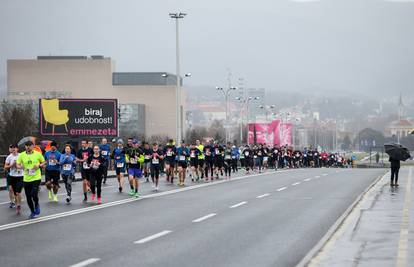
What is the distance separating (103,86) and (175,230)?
156 meters

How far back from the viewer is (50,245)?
1486 cm

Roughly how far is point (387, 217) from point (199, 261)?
7081mm

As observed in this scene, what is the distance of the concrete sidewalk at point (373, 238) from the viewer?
40.6ft

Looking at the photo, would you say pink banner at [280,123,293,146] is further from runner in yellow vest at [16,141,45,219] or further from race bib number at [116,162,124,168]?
runner in yellow vest at [16,141,45,219]

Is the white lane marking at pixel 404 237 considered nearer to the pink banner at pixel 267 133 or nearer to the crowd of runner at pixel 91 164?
the crowd of runner at pixel 91 164

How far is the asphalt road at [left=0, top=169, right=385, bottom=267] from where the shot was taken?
1325 centimetres

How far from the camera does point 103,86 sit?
564ft

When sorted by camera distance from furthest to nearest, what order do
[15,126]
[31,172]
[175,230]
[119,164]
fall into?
[15,126] → [119,164] → [31,172] → [175,230]

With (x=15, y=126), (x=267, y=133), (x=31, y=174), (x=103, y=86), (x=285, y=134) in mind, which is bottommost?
(x=31, y=174)

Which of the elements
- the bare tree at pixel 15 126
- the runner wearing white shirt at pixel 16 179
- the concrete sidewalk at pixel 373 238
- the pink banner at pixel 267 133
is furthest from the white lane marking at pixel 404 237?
the pink banner at pixel 267 133

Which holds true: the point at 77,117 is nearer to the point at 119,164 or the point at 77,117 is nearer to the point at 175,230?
the point at 119,164

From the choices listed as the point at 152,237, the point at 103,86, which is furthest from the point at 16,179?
the point at 103,86

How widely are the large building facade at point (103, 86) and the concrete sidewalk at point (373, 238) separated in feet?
464

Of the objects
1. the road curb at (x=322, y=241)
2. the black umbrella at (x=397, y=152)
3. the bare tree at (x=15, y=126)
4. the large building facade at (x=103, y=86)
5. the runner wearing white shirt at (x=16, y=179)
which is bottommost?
the road curb at (x=322, y=241)
